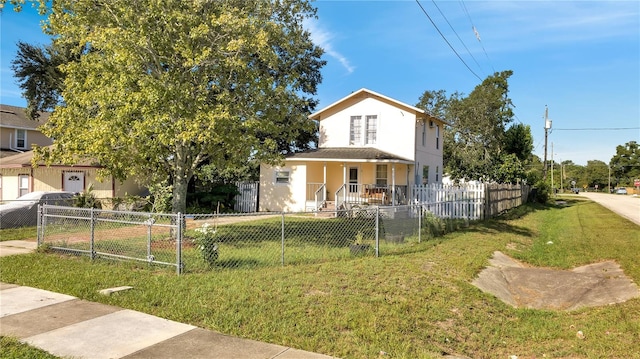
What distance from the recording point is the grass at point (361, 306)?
5098 mm

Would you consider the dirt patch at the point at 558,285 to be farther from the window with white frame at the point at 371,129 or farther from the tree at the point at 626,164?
the tree at the point at 626,164

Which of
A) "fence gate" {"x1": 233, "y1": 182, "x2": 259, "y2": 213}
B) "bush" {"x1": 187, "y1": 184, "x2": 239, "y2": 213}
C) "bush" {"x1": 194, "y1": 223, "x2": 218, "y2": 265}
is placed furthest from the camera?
"fence gate" {"x1": 233, "y1": 182, "x2": 259, "y2": 213}

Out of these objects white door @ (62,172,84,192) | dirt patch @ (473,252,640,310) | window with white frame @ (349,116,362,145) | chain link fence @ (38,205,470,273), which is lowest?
dirt patch @ (473,252,640,310)

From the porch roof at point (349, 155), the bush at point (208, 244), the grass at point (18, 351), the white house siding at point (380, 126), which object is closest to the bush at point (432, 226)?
the porch roof at point (349, 155)

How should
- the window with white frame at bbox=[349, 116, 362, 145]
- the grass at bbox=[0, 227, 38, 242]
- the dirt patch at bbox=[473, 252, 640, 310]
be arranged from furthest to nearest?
the window with white frame at bbox=[349, 116, 362, 145], the grass at bbox=[0, 227, 38, 242], the dirt patch at bbox=[473, 252, 640, 310]

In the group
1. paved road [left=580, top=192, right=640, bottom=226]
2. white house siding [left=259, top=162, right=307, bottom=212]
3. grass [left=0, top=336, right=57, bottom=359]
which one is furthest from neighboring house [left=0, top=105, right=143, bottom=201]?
paved road [left=580, top=192, right=640, bottom=226]

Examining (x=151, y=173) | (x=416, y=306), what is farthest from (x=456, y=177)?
(x=416, y=306)

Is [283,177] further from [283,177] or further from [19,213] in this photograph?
[19,213]

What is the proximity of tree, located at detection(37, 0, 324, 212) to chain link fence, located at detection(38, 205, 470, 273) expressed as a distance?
1625 millimetres

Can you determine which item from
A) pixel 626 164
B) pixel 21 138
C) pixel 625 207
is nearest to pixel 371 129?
pixel 625 207

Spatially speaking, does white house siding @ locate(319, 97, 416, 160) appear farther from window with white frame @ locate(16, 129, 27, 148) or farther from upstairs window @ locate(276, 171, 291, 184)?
window with white frame @ locate(16, 129, 27, 148)

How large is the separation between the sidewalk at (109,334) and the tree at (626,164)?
357 ft

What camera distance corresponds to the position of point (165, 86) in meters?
9.66

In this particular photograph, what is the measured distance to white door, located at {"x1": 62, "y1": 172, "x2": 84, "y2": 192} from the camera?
70.2 ft
